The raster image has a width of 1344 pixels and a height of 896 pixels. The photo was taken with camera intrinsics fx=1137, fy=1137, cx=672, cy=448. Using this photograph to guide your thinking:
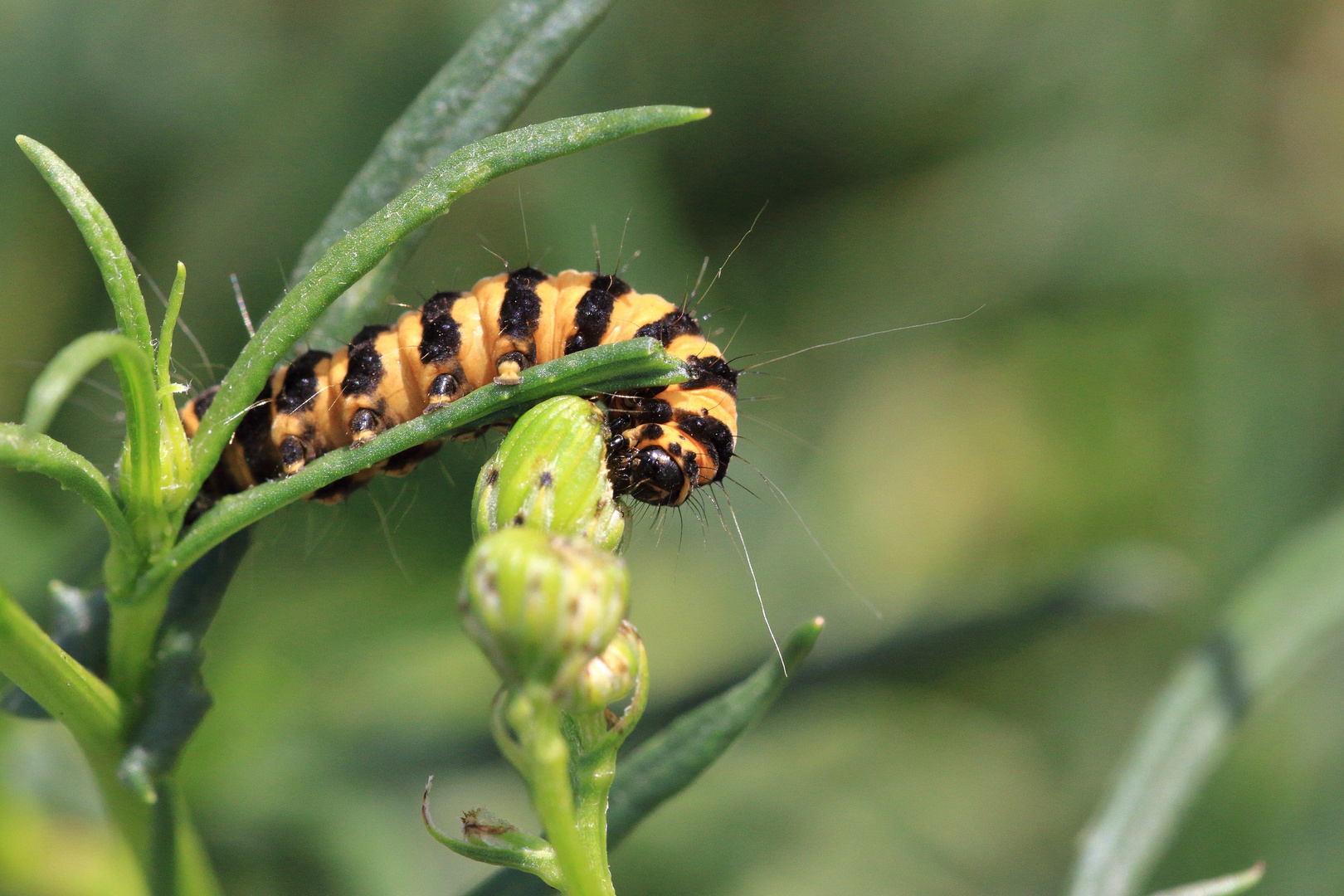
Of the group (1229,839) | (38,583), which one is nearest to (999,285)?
(1229,839)

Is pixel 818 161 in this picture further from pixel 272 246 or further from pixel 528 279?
pixel 528 279

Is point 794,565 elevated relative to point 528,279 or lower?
lower

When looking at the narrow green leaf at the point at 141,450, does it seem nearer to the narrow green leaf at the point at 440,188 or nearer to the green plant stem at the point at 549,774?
the narrow green leaf at the point at 440,188

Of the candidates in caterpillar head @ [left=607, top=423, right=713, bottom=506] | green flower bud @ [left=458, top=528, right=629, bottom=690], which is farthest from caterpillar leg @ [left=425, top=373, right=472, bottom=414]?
green flower bud @ [left=458, top=528, right=629, bottom=690]

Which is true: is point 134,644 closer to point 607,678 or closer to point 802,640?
point 607,678

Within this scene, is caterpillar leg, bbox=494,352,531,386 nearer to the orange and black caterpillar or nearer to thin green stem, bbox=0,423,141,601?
the orange and black caterpillar

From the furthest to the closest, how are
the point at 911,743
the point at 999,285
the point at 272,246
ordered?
1. the point at 999,285
2. the point at 911,743
3. the point at 272,246

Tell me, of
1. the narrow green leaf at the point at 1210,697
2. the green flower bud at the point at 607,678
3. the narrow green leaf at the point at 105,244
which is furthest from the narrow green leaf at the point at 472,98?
the narrow green leaf at the point at 1210,697
